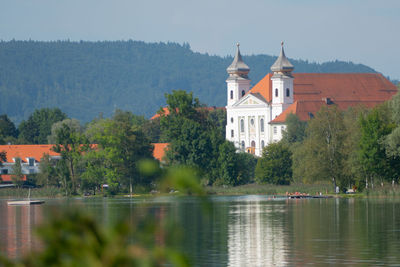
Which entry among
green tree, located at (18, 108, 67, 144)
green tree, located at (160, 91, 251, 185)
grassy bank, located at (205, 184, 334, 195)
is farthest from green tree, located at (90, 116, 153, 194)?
green tree, located at (18, 108, 67, 144)

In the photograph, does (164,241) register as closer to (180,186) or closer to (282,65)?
(180,186)

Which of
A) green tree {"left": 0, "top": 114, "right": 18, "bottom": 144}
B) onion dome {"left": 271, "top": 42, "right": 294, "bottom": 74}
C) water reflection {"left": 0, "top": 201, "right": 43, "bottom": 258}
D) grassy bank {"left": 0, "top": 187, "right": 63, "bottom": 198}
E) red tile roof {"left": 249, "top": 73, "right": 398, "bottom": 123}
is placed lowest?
water reflection {"left": 0, "top": 201, "right": 43, "bottom": 258}

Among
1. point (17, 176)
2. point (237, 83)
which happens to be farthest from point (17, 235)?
point (237, 83)

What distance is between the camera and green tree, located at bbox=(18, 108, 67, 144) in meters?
158

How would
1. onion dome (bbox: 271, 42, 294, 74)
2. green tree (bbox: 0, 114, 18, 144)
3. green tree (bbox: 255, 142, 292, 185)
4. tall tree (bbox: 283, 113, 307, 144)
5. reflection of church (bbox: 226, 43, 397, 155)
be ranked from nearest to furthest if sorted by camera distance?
1. green tree (bbox: 255, 142, 292, 185)
2. tall tree (bbox: 283, 113, 307, 144)
3. green tree (bbox: 0, 114, 18, 144)
4. reflection of church (bbox: 226, 43, 397, 155)
5. onion dome (bbox: 271, 42, 294, 74)

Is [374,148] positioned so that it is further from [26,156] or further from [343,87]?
[343,87]

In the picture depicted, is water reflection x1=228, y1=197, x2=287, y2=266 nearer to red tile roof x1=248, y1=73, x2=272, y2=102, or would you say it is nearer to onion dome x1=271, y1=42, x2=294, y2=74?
onion dome x1=271, y1=42, x2=294, y2=74

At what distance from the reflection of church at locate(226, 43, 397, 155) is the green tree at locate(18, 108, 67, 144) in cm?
3523

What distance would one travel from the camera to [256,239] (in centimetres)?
3200

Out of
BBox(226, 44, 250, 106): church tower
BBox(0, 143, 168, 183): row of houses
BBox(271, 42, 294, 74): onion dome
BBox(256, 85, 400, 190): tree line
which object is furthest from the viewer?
BBox(226, 44, 250, 106): church tower

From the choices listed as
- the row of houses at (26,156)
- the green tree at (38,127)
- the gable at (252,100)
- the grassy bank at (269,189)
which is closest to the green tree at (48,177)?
the row of houses at (26,156)

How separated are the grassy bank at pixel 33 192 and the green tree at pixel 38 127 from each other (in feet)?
169

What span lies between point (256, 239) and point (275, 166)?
193 ft

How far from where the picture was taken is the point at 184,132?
318ft
